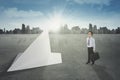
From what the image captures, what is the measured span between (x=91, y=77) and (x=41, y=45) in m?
4.33

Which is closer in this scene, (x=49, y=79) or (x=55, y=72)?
(x=49, y=79)

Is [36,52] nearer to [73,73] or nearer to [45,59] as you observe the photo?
[45,59]

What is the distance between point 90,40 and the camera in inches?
336

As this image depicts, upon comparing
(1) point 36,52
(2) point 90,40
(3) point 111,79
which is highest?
(2) point 90,40

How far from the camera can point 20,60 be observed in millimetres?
8398

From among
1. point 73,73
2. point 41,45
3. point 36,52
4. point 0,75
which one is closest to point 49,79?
point 73,73

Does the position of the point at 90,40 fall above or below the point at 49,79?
above

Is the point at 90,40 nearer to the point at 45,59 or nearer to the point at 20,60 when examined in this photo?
the point at 45,59

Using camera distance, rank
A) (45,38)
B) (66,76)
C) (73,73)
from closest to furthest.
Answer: (66,76)
(73,73)
(45,38)

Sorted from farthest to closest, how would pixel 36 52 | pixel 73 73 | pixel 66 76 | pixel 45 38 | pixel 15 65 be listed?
pixel 45 38
pixel 36 52
pixel 15 65
pixel 73 73
pixel 66 76

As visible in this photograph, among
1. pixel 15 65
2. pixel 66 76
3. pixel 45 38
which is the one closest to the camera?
pixel 66 76

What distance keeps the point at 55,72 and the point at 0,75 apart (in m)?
2.37

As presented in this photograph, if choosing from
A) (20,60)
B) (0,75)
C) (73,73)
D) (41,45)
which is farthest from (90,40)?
(0,75)

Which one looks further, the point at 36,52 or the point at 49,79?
the point at 36,52
